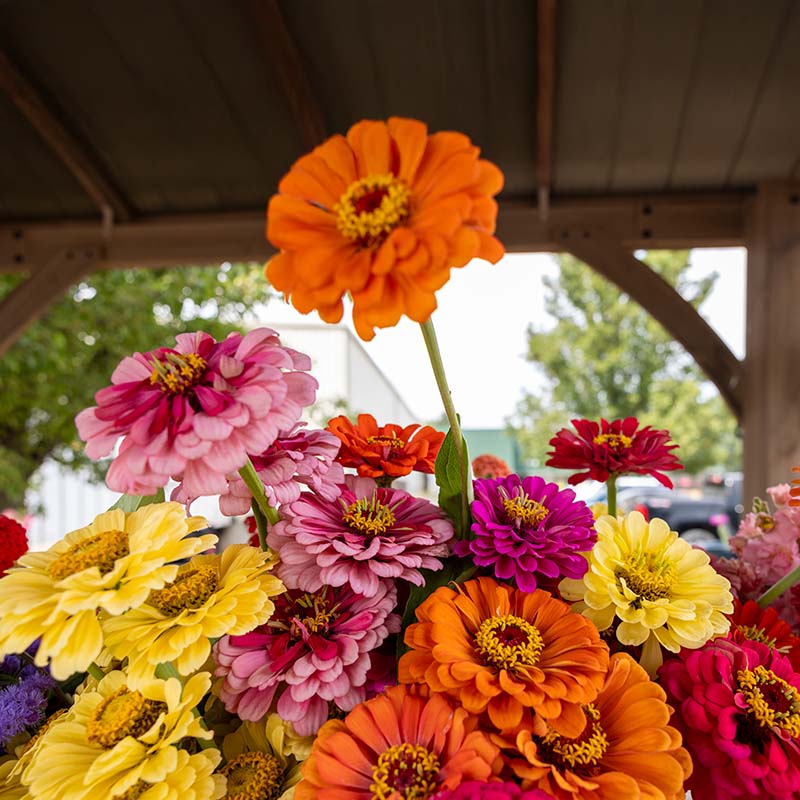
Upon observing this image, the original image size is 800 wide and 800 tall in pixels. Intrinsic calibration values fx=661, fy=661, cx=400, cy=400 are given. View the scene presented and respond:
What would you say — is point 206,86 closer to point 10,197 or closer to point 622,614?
point 10,197

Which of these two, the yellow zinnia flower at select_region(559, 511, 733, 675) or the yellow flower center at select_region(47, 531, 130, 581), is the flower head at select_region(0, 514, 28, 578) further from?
the yellow zinnia flower at select_region(559, 511, 733, 675)

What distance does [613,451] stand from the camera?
0.53 meters

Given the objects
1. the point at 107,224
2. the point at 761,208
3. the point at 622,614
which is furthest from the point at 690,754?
the point at 107,224

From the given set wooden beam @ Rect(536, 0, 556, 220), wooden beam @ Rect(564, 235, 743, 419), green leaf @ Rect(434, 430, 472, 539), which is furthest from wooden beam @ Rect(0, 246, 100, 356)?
green leaf @ Rect(434, 430, 472, 539)

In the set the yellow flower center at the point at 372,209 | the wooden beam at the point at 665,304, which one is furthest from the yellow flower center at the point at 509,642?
the wooden beam at the point at 665,304

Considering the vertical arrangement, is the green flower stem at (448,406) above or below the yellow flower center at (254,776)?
above

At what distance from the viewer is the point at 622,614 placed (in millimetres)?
394

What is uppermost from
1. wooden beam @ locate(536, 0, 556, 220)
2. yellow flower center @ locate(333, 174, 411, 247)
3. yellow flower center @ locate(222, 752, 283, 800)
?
wooden beam @ locate(536, 0, 556, 220)

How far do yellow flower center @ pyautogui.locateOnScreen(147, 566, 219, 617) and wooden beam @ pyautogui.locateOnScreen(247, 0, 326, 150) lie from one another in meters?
1.81

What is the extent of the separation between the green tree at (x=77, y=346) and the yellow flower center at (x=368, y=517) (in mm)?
3865

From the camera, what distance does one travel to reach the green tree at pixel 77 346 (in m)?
Result: 4.00

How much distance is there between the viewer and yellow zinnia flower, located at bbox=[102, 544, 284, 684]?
340 mm

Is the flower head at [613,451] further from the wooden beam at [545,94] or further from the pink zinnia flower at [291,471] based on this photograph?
the wooden beam at [545,94]

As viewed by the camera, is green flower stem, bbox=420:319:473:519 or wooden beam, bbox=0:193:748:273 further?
wooden beam, bbox=0:193:748:273
